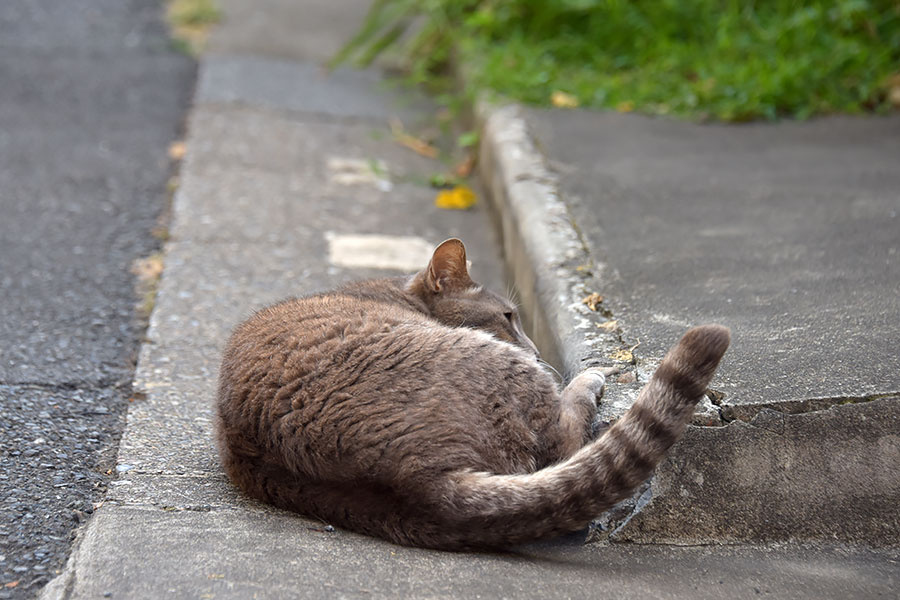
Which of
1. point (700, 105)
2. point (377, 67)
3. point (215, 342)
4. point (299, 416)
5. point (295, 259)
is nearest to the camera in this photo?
point (299, 416)

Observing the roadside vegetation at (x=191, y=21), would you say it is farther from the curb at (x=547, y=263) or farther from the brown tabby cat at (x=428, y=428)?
the brown tabby cat at (x=428, y=428)

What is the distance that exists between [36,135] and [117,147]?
0.50m

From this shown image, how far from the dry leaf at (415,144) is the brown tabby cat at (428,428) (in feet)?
10.9

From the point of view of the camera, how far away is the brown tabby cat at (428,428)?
227 centimetres

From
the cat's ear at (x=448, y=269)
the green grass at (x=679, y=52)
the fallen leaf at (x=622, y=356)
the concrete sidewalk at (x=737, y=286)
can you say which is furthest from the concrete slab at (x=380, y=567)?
the green grass at (x=679, y=52)

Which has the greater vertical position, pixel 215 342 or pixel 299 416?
pixel 299 416

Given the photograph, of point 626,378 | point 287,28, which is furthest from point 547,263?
point 287,28

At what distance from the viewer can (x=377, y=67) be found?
7.38 meters

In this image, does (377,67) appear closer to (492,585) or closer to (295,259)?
(295,259)

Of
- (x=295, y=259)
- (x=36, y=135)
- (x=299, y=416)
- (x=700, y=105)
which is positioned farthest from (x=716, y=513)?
(x=36, y=135)

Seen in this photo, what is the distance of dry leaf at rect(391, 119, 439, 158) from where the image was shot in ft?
19.6

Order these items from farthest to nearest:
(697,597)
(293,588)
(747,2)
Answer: (747,2) → (697,597) → (293,588)

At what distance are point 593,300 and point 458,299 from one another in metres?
0.47

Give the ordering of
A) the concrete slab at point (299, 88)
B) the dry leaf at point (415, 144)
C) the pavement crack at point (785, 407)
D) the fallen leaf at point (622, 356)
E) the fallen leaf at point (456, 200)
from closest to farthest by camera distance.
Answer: the pavement crack at point (785, 407) < the fallen leaf at point (622, 356) < the fallen leaf at point (456, 200) < the dry leaf at point (415, 144) < the concrete slab at point (299, 88)
